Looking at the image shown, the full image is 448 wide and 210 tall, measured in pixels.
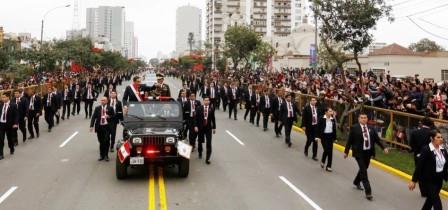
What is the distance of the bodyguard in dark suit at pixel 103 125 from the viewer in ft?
47.4

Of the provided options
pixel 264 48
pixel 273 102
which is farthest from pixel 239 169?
pixel 264 48

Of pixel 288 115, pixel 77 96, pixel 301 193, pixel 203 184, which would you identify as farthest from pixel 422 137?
pixel 77 96

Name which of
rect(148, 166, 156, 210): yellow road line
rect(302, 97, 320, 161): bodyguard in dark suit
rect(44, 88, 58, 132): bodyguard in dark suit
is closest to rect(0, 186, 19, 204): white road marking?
rect(148, 166, 156, 210): yellow road line

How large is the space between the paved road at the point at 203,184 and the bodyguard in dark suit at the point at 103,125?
1.48ft

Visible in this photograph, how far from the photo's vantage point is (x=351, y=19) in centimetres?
1791

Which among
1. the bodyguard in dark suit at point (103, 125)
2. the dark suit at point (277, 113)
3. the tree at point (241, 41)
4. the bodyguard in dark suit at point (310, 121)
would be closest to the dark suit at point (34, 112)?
the bodyguard in dark suit at point (103, 125)

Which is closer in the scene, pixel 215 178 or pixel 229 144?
pixel 215 178

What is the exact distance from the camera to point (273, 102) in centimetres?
2077

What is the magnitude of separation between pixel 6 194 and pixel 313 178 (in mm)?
6895

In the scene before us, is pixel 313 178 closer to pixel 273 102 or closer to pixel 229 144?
pixel 229 144

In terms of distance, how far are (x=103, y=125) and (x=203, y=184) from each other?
4.19 metres

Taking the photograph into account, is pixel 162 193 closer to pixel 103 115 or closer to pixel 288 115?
pixel 103 115

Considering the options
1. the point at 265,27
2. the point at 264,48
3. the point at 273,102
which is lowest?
the point at 273,102

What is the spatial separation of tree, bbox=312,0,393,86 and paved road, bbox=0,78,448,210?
4.50 m
